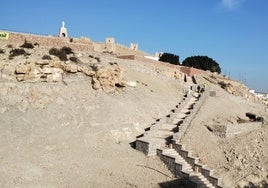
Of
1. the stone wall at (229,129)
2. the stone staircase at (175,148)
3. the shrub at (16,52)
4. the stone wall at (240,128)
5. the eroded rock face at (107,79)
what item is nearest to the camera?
the stone staircase at (175,148)

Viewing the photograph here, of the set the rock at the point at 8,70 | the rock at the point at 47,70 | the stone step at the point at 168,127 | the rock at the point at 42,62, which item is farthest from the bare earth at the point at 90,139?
the rock at the point at 42,62

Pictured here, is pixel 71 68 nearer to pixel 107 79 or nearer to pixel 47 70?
pixel 47 70

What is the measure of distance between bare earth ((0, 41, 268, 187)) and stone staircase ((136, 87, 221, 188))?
0.42 m

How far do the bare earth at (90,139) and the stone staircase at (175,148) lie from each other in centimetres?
42

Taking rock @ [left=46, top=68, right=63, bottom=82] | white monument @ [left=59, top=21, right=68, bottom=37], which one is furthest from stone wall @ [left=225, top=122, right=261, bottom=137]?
white monument @ [left=59, top=21, right=68, bottom=37]

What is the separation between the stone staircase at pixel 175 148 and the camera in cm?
1627

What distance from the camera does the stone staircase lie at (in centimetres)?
1627

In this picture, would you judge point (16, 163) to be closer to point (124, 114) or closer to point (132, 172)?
point (132, 172)

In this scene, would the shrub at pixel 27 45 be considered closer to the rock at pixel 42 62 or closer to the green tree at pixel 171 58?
the rock at pixel 42 62

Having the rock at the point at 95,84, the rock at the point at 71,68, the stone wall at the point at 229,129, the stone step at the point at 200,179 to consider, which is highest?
the rock at the point at 71,68

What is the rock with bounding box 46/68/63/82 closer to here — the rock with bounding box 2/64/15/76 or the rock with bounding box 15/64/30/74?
the rock with bounding box 15/64/30/74

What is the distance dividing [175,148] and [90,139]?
4.50 meters

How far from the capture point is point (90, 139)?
18.0 meters

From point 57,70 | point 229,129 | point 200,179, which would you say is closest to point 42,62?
point 57,70
